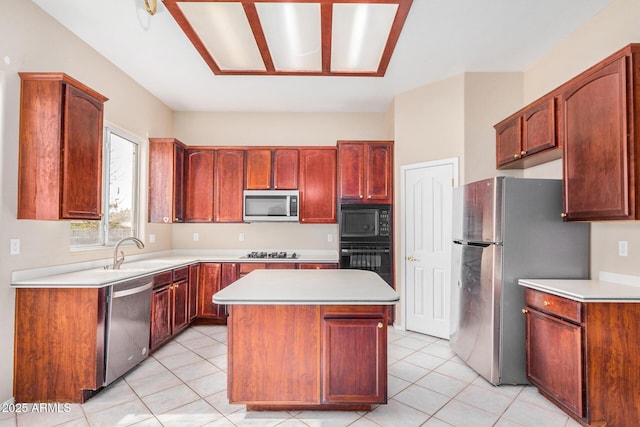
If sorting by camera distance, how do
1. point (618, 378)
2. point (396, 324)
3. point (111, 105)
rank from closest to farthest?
point (618, 378), point (111, 105), point (396, 324)

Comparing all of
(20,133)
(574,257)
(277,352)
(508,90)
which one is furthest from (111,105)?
(574,257)

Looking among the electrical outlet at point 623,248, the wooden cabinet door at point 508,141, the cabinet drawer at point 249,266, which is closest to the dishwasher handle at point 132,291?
the cabinet drawer at point 249,266

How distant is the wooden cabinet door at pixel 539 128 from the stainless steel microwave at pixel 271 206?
2.69 m

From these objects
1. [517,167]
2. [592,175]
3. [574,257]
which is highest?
[517,167]

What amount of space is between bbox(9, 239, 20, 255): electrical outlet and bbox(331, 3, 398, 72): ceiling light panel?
289cm

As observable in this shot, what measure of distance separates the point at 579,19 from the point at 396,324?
3.57 metres

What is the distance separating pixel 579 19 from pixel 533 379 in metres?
2.97

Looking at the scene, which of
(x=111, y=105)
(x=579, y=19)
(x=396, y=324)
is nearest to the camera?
(x=579, y=19)

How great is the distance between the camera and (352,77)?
359cm

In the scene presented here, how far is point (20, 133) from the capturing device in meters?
2.32

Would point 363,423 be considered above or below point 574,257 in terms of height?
below

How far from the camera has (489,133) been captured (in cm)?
353

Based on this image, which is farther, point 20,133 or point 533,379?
point 533,379

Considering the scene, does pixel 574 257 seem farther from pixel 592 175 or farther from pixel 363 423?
pixel 363 423
